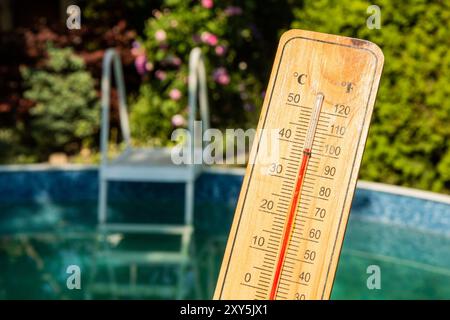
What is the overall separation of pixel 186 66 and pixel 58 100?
1520 mm

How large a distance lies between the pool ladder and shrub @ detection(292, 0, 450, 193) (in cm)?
165

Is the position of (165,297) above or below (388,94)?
below

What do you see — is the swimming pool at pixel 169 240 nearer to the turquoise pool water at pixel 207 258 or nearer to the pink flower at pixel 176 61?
the turquoise pool water at pixel 207 258

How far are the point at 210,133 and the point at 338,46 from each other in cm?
621

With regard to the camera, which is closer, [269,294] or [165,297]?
[269,294]

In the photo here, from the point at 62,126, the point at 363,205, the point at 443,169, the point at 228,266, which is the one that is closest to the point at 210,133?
the point at 62,126

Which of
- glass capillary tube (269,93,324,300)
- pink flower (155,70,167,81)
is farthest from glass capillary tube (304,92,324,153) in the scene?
pink flower (155,70,167,81)

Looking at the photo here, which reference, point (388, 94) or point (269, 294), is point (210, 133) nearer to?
point (388, 94)

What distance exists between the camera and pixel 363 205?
6.99 metres

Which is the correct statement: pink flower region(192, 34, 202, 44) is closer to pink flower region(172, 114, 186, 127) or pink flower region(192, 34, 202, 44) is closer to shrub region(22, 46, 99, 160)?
pink flower region(172, 114, 186, 127)

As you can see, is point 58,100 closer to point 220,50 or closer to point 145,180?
point 220,50

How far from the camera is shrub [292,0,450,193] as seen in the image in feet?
22.1

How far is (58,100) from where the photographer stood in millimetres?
8484

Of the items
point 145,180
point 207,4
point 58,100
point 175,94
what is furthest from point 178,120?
point 145,180
